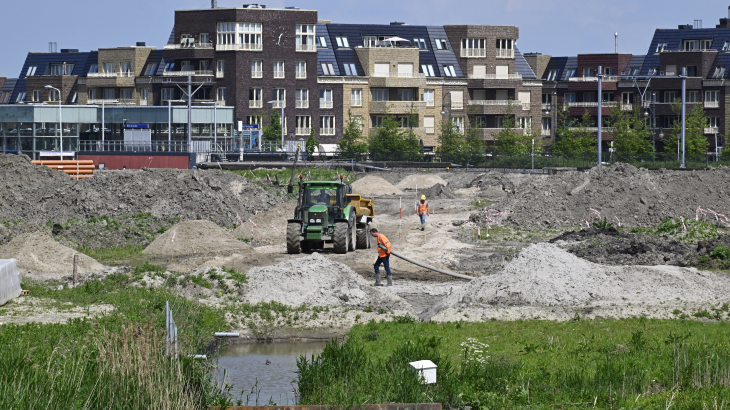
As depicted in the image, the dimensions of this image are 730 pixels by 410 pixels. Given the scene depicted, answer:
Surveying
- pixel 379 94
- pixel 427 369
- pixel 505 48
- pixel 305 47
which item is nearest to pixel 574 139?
pixel 505 48

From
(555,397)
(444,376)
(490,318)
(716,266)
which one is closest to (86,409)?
(444,376)

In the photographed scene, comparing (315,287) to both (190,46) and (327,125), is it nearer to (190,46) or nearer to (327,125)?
(327,125)

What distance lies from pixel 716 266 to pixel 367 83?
227 feet

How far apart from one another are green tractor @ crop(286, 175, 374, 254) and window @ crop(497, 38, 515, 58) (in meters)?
71.3

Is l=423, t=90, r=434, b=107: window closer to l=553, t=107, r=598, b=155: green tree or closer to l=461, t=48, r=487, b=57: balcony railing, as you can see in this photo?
l=461, t=48, r=487, b=57: balcony railing

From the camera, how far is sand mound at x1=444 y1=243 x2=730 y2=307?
22.7 m

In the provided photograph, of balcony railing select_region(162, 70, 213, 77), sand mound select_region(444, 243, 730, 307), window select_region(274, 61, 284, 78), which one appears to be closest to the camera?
sand mound select_region(444, 243, 730, 307)

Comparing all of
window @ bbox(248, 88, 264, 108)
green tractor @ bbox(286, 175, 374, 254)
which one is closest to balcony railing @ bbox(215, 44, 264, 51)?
window @ bbox(248, 88, 264, 108)

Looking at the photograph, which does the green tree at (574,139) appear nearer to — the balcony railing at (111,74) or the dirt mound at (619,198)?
the balcony railing at (111,74)

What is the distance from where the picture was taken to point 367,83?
97062 millimetres

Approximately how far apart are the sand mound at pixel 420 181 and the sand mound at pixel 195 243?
107 ft

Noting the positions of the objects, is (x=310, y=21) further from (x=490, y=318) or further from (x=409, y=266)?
(x=490, y=318)

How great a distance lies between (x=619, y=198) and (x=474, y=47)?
5845cm

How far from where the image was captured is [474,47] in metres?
102
